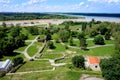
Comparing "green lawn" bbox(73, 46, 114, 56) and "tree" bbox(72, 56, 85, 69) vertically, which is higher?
"tree" bbox(72, 56, 85, 69)

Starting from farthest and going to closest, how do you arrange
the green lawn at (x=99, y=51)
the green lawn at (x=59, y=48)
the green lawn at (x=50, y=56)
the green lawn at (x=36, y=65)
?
the green lawn at (x=59, y=48) → the green lawn at (x=99, y=51) → the green lawn at (x=50, y=56) → the green lawn at (x=36, y=65)

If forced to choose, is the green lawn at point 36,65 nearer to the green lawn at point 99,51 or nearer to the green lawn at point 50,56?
the green lawn at point 50,56

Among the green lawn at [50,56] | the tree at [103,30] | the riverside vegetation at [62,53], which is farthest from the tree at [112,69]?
the tree at [103,30]

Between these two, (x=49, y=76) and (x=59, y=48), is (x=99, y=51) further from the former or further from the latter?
(x=49, y=76)

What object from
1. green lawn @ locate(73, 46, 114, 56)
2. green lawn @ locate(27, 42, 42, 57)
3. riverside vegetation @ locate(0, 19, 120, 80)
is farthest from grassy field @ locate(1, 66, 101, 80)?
green lawn @ locate(73, 46, 114, 56)

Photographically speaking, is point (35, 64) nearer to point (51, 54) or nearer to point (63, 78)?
point (51, 54)

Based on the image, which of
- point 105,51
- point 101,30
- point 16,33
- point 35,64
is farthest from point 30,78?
point 101,30

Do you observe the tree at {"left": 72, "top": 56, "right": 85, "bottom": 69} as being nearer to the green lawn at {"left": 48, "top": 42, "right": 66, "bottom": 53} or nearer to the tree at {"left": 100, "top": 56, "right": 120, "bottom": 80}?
the tree at {"left": 100, "top": 56, "right": 120, "bottom": 80}

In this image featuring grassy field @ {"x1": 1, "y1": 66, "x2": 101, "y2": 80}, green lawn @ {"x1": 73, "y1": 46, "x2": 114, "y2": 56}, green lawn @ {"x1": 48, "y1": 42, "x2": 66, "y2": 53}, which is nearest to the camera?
grassy field @ {"x1": 1, "y1": 66, "x2": 101, "y2": 80}
